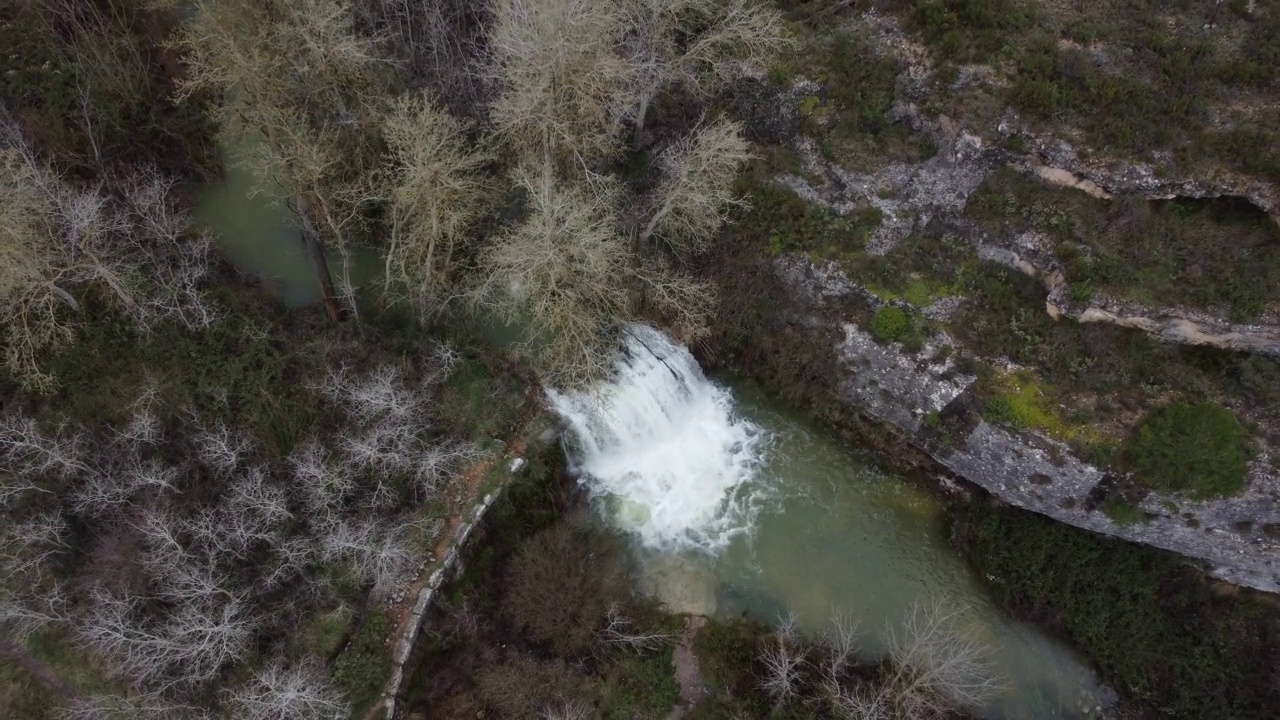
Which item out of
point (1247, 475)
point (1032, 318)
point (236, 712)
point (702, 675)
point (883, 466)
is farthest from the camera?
point (883, 466)

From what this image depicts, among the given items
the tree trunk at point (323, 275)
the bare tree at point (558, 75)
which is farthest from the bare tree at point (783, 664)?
the tree trunk at point (323, 275)

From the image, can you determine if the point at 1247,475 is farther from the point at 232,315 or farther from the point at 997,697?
the point at 232,315

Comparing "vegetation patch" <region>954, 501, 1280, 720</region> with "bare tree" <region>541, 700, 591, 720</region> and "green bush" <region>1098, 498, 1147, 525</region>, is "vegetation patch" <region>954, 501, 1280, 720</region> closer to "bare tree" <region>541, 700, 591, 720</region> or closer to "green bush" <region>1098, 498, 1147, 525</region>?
"green bush" <region>1098, 498, 1147, 525</region>

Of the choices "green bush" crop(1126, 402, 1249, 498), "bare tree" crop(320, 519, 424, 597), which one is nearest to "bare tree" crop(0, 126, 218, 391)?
"bare tree" crop(320, 519, 424, 597)

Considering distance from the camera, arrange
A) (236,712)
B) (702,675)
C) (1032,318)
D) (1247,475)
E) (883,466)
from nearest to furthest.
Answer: (236,712), (1247,475), (702,675), (1032,318), (883,466)

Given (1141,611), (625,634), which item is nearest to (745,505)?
(625,634)

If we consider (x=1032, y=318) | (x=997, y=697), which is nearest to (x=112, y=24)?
(x=1032, y=318)
